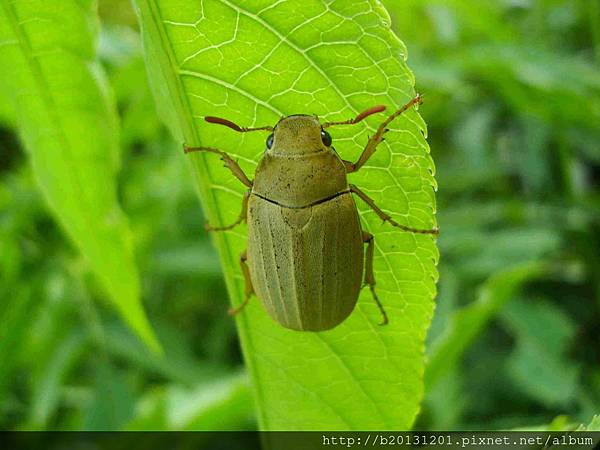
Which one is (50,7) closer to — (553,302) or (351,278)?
(351,278)

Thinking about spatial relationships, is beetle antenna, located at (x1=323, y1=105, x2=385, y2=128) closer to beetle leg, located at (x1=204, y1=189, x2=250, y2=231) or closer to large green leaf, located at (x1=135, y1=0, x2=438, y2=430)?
large green leaf, located at (x1=135, y1=0, x2=438, y2=430)

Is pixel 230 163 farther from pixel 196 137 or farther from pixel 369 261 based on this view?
pixel 369 261

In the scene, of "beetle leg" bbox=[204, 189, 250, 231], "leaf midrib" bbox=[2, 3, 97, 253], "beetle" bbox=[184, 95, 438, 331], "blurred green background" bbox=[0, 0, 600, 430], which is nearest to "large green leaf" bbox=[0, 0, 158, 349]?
"leaf midrib" bbox=[2, 3, 97, 253]

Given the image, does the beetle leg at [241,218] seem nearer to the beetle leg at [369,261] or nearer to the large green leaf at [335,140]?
the large green leaf at [335,140]

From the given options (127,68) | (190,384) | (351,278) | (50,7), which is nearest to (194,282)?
(190,384)

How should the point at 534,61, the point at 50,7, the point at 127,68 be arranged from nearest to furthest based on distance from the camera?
the point at 50,7 → the point at 127,68 → the point at 534,61

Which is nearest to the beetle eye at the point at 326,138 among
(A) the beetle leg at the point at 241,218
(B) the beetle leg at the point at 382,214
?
(B) the beetle leg at the point at 382,214
